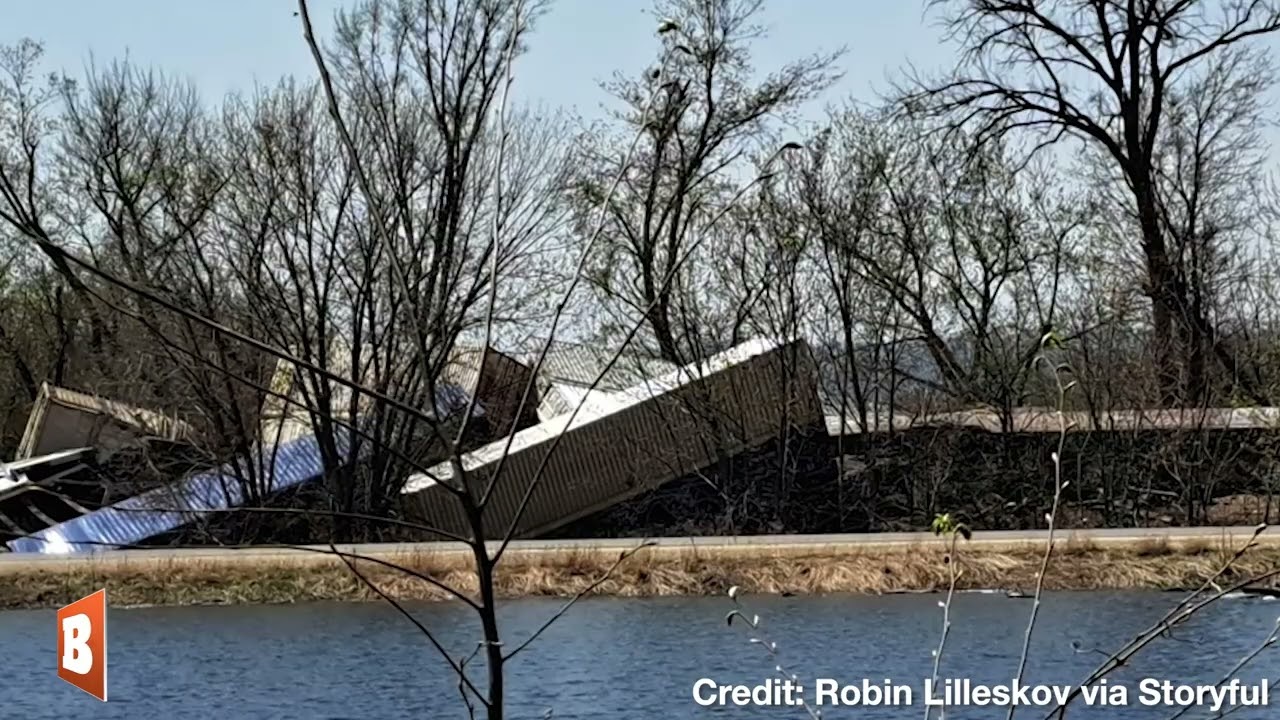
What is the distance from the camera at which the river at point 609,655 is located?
51.3ft

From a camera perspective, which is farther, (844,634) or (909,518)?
(909,518)

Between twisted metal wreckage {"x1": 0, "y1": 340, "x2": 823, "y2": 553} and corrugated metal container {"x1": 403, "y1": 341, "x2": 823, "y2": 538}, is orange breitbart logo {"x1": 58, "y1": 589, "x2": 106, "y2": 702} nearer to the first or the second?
twisted metal wreckage {"x1": 0, "y1": 340, "x2": 823, "y2": 553}

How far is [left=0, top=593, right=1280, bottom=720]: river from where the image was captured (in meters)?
15.6

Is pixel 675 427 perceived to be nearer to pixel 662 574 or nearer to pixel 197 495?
pixel 662 574

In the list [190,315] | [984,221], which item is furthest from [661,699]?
[984,221]

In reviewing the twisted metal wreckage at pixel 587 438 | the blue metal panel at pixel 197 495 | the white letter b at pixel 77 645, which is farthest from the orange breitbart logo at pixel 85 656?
the twisted metal wreckage at pixel 587 438

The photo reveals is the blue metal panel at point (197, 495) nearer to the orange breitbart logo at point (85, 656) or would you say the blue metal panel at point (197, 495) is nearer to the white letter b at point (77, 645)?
the white letter b at point (77, 645)

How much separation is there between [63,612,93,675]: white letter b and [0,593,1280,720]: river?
0.84ft

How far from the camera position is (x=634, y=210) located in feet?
107

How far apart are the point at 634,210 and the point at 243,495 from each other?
872cm

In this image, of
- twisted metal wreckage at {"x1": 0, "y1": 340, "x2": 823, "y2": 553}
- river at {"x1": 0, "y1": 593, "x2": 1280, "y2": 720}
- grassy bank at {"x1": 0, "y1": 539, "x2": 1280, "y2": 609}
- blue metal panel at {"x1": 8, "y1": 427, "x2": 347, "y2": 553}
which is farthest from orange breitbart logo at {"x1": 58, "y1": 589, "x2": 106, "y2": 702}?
twisted metal wreckage at {"x1": 0, "y1": 340, "x2": 823, "y2": 553}

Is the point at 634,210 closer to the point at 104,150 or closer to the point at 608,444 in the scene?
the point at 608,444

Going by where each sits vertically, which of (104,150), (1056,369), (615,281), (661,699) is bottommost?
(661,699)

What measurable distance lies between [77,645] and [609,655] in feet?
17.5
